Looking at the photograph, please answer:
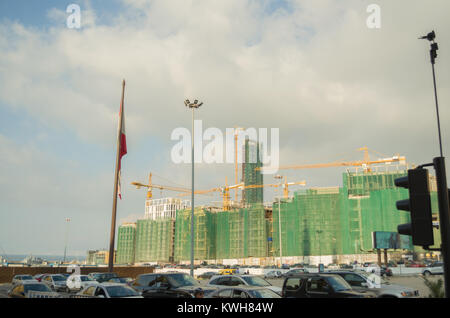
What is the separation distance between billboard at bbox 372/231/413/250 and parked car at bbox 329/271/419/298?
92.4ft

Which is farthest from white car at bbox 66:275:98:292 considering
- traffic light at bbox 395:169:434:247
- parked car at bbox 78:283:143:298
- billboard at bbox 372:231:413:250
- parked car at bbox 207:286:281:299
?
billboard at bbox 372:231:413:250

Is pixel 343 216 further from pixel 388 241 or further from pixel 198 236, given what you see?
pixel 198 236

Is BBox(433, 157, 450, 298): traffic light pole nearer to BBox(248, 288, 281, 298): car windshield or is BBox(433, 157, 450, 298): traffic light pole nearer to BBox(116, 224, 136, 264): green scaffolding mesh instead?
BBox(248, 288, 281, 298): car windshield

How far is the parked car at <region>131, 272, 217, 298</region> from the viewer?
15.6 meters

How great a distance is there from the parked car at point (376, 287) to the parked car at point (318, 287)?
87 centimetres

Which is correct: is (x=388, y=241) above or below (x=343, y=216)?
below

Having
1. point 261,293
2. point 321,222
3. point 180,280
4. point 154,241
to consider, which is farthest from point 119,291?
point 154,241

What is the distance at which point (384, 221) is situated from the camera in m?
84.6

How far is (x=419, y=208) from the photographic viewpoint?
4910 mm

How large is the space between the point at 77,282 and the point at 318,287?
17928 mm

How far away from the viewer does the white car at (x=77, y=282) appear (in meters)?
25.5

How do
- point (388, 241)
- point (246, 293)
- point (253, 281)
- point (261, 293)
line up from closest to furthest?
1. point (246, 293)
2. point (261, 293)
3. point (253, 281)
4. point (388, 241)

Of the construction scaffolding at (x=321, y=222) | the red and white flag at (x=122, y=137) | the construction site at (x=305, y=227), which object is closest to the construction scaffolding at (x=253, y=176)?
the construction site at (x=305, y=227)
